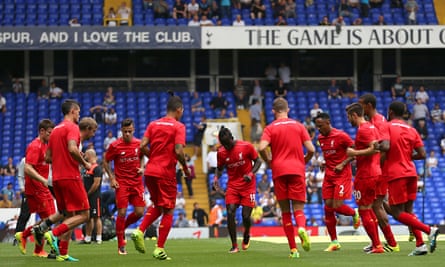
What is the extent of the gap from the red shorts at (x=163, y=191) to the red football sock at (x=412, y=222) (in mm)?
3363

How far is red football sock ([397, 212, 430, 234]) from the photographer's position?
1476 cm

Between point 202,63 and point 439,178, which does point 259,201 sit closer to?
point 439,178

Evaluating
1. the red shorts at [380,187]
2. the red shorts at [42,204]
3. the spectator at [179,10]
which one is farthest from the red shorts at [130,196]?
the spectator at [179,10]

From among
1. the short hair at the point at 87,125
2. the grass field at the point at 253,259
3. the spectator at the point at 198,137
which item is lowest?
the grass field at the point at 253,259

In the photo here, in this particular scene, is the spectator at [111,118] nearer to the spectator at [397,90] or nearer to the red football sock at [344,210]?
the spectator at [397,90]

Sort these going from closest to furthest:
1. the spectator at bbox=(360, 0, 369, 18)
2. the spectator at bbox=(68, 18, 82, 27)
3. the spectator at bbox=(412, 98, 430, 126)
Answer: the spectator at bbox=(68, 18, 82, 27), the spectator at bbox=(412, 98, 430, 126), the spectator at bbox=(360, 0, 369, 18)

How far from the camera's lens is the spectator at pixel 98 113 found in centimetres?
3681

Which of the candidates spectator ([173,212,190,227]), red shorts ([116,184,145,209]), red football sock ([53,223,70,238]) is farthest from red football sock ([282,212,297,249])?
spectator ([173,212,190,227])

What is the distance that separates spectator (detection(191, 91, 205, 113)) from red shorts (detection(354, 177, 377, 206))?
2208 cm

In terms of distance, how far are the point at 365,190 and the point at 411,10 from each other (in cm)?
2487

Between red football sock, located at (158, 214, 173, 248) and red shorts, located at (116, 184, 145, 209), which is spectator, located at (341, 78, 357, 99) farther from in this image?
red football sock, located at (158, 214, 173, 248)

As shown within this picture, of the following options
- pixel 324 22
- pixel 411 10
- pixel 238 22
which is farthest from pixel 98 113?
pixel 411 10

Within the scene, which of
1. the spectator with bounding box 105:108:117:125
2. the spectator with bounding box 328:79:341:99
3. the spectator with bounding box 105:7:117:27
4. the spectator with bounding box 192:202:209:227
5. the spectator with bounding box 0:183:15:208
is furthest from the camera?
the spectator with bounding box 328:79:341:99

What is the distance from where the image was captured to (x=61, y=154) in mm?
14688
